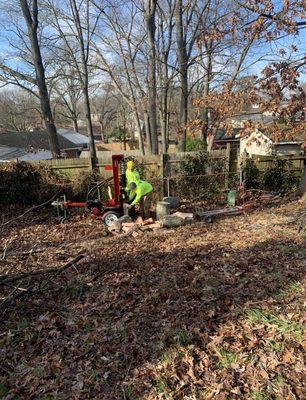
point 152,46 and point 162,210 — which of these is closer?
point 162,210

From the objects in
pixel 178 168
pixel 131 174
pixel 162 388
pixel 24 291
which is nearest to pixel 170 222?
pixel 131 174

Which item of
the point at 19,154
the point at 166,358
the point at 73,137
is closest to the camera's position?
the point at 166,358

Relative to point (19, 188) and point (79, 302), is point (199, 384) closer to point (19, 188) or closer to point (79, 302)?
point (79, 302)

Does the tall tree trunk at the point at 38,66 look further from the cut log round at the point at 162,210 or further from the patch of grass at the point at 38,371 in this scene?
the patch of grass at the point at 38,371

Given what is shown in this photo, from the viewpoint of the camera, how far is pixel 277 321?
3.88 metres

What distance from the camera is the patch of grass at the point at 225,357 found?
338 centimetres

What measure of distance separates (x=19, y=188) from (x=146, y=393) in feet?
30.6

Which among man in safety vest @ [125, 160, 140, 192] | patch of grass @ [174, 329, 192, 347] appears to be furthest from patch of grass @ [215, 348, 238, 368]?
man in safety vest @ [125, 160, 140, 192]

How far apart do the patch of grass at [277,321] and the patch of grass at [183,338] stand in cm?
79

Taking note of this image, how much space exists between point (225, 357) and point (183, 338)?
525 mm

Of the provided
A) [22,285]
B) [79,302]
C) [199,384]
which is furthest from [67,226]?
[199,384]

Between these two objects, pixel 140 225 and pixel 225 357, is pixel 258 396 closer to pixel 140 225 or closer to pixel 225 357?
pixel 225 357

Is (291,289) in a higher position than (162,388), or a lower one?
higher

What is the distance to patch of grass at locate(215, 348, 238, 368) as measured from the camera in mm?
3376
